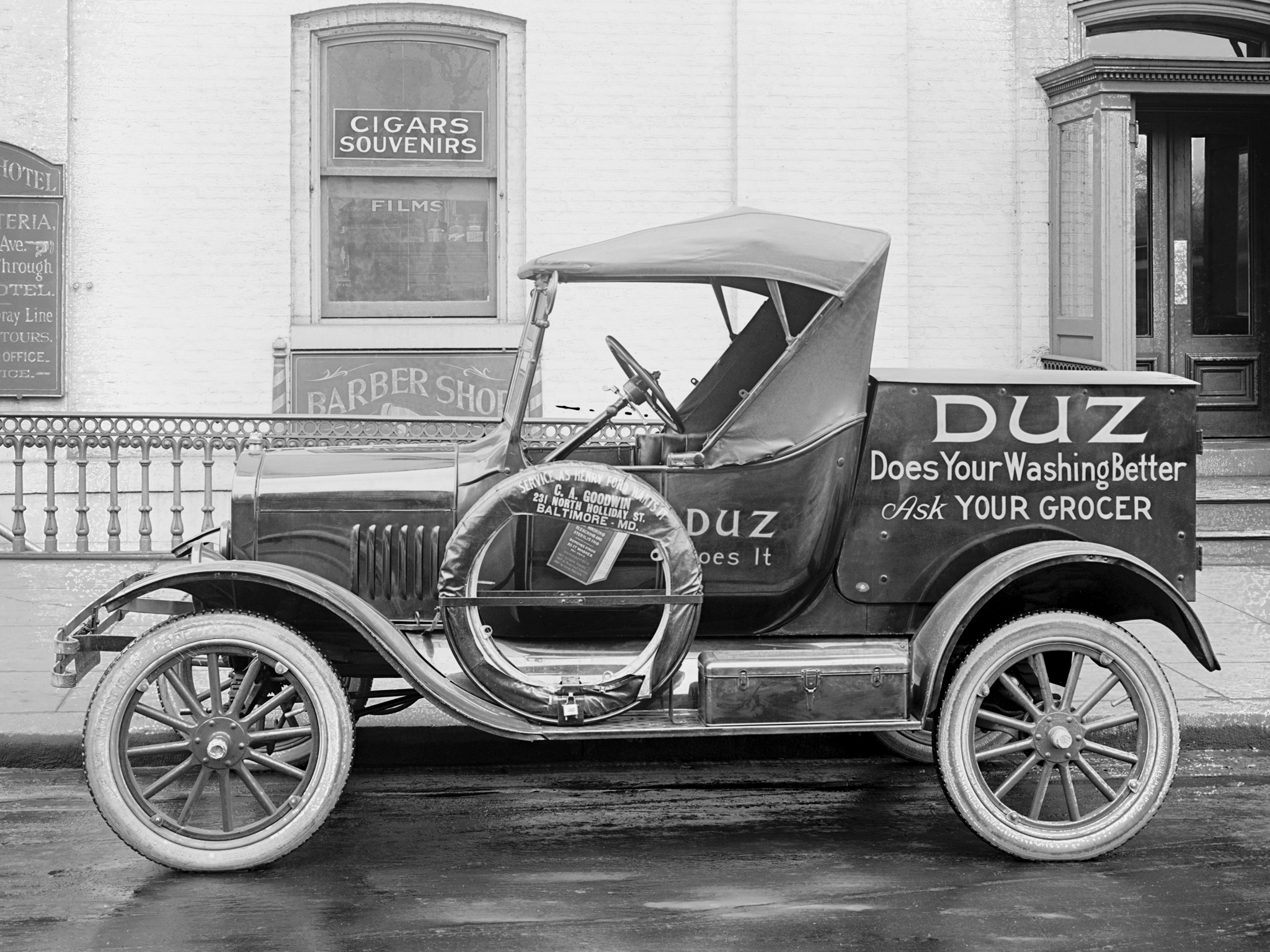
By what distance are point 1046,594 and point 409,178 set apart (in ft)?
26.1

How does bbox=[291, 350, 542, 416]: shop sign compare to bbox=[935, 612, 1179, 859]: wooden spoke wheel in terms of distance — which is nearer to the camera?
bbox=[935, 612, 1179, 859]: wooden spoke wheel

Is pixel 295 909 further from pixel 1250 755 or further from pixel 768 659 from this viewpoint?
pixel 1250 755

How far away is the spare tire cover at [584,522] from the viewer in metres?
4.94

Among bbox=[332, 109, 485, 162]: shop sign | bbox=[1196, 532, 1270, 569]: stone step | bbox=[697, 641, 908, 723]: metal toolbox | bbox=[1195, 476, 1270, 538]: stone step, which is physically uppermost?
bbox=[332, 109, 485, 162]: shop sign

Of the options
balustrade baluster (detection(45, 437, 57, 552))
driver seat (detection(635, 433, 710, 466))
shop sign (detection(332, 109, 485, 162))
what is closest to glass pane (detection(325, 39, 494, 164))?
shop sign (detection(332, 109, 485, 162))

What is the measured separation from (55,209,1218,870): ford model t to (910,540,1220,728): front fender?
0.01m

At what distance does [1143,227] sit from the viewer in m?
12.8

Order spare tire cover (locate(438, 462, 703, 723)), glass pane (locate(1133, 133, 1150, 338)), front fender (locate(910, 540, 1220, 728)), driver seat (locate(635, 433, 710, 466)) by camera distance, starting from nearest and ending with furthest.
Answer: spare tire cover (locate(438, 462, 703, 723))
front fender (locate(910, 540, 1220, 728))
driver seat (locate(635, 433, 710, 466))
glass pane (locate(1133, 133, 1150, 338))

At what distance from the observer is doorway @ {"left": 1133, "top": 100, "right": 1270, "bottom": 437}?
12.8 m

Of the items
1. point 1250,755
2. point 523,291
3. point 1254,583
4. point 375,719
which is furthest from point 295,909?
point 523,291

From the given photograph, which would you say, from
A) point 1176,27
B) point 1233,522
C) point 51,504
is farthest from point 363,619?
point 1176,27

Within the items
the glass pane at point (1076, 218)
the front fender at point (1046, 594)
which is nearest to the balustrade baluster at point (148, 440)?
the glass pane at point (1076, 218)

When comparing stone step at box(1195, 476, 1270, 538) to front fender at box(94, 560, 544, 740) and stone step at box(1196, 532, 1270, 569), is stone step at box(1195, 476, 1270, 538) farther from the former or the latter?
front fender at box(94, 560, 544, 740)

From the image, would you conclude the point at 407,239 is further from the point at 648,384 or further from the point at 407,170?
the point at 648,384
